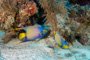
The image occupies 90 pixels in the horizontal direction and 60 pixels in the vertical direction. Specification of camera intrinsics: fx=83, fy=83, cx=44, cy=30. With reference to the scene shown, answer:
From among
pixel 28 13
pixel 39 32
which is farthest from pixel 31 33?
pixel 28 13

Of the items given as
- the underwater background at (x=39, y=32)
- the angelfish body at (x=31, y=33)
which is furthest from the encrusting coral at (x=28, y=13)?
the angelfish body at (x=31, y=33)

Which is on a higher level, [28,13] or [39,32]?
[28,13]

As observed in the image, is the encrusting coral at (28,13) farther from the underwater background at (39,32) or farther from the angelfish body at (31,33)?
the angelfish body at (31,33)

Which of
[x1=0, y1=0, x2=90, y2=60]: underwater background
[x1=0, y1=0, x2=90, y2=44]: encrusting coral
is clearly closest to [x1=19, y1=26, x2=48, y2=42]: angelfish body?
[x1=0, y1=0, x2=90, y2=60]: underwater background

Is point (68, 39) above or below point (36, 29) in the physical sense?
below

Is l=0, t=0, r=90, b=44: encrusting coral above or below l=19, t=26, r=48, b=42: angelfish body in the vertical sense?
above

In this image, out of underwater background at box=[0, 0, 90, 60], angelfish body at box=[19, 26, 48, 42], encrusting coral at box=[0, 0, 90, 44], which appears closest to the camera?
underwater background at box=[0, 0, 90, 60]

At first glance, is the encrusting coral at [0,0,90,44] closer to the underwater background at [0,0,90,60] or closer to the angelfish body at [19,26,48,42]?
the underwater background at [0,0,90,60]

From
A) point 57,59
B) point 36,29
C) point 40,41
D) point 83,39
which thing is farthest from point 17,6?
point 83,39

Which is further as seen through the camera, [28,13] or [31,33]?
[28,13]

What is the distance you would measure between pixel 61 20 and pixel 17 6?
2099 millimetres

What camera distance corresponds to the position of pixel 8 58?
2158 mm

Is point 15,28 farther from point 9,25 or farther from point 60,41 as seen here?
point 60,41

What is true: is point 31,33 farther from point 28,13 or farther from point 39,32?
point 28,13
